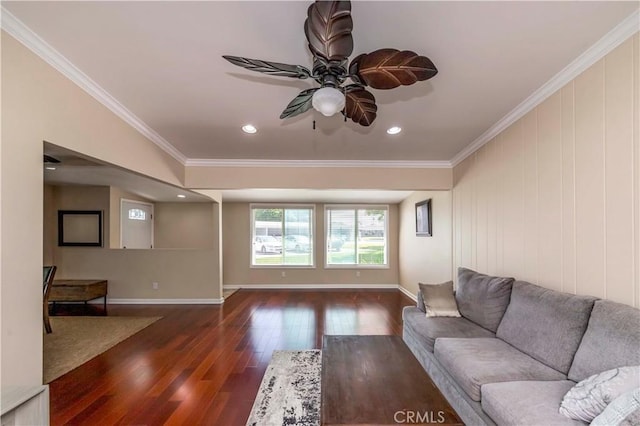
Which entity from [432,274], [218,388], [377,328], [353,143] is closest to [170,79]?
[353,143]

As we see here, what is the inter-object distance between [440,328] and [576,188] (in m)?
1.56

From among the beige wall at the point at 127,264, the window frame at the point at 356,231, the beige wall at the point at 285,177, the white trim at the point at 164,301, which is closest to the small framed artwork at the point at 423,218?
the beige wall at the point at 285,177

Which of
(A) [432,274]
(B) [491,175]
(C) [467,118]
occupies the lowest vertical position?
(A) [432,274]

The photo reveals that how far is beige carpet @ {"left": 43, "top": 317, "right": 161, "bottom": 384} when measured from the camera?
127 inches

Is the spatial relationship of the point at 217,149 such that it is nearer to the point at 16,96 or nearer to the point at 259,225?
the point at 16,96

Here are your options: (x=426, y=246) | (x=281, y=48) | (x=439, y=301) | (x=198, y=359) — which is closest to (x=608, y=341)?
(x=439, y=301)

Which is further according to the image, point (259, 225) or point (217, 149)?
point (259, 225)

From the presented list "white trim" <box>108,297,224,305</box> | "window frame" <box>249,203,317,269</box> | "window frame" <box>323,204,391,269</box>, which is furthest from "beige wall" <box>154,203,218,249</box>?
"window frame" <box>323,204,391,269</box>

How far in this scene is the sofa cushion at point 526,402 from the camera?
143 cm

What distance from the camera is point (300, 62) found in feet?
6.52

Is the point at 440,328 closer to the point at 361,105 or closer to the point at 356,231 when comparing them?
the point at 361,105

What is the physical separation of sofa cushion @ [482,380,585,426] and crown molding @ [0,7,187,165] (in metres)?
3.27

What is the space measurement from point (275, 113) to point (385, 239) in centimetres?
557

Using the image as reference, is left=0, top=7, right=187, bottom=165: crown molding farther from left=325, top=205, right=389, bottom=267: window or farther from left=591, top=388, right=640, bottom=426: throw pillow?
left=325, top=205, right=389, bottom=267: window
